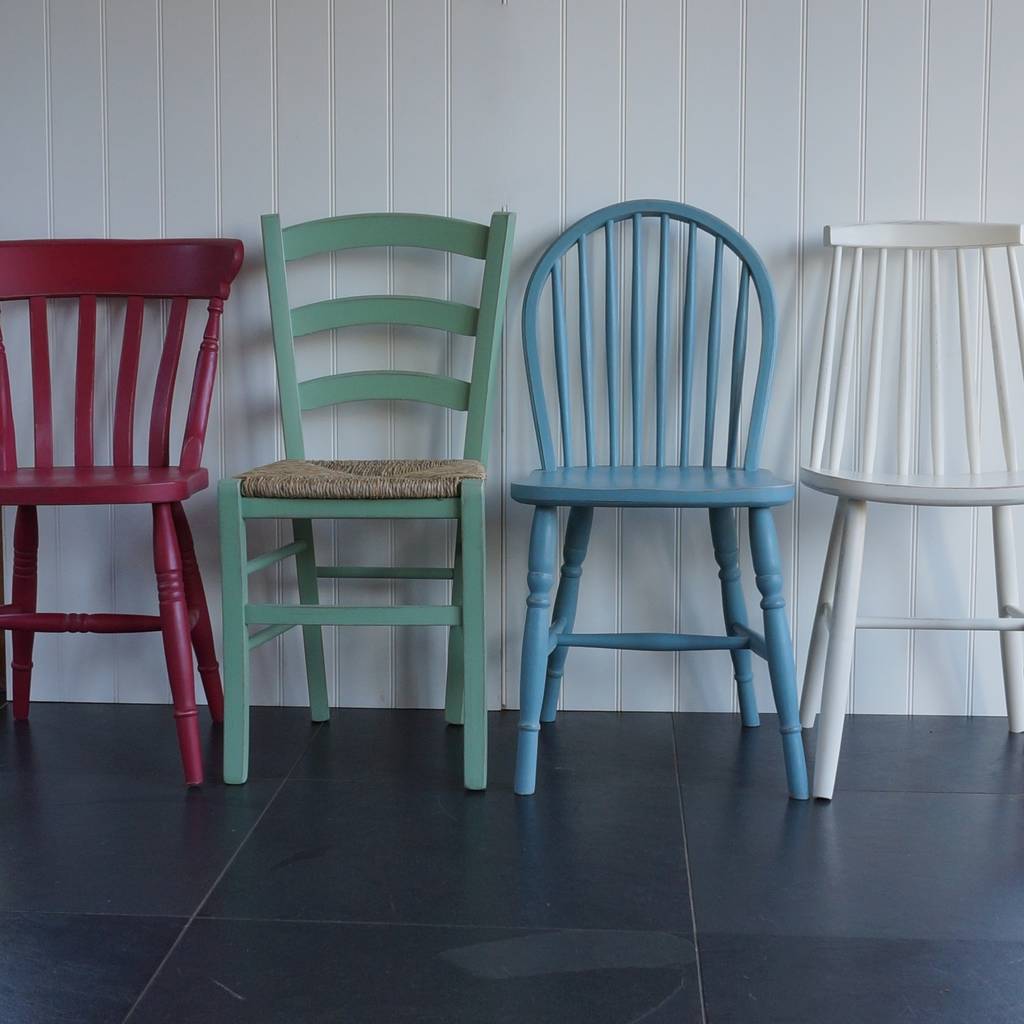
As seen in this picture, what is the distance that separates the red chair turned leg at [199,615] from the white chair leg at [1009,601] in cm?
130

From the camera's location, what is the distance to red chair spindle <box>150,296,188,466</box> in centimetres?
195

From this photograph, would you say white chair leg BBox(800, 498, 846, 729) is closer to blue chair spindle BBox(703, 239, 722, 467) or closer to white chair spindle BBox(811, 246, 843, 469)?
white chair spindle BBox(811, 246, 843, 469)

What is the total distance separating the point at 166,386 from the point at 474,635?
2.41ft

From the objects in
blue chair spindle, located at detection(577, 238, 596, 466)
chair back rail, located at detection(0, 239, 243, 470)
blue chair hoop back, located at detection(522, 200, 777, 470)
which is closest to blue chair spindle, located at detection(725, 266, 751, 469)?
→ blue chair hoop back, located at detection(522, 200, 777, 470)

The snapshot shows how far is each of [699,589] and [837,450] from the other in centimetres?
35

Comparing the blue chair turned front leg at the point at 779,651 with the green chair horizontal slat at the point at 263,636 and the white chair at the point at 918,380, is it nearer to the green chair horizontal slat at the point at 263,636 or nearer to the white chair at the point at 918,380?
the white chair at the point at 918,380

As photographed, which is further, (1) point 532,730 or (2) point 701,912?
(1) point 532,730

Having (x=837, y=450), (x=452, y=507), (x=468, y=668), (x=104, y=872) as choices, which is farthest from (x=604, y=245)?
(x=104, y=872)

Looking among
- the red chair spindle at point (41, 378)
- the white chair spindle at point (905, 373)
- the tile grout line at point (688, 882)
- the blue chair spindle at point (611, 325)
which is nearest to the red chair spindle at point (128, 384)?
the red chair spindle at point (41, 378)

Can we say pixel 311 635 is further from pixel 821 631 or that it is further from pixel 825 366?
pixel 825 366

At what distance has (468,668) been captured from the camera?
1.62 meters

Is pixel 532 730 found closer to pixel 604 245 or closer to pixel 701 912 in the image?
pixel 701 912

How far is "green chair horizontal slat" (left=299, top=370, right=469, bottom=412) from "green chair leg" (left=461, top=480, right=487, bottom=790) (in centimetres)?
39

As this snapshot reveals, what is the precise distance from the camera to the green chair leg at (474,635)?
1.58 metres
